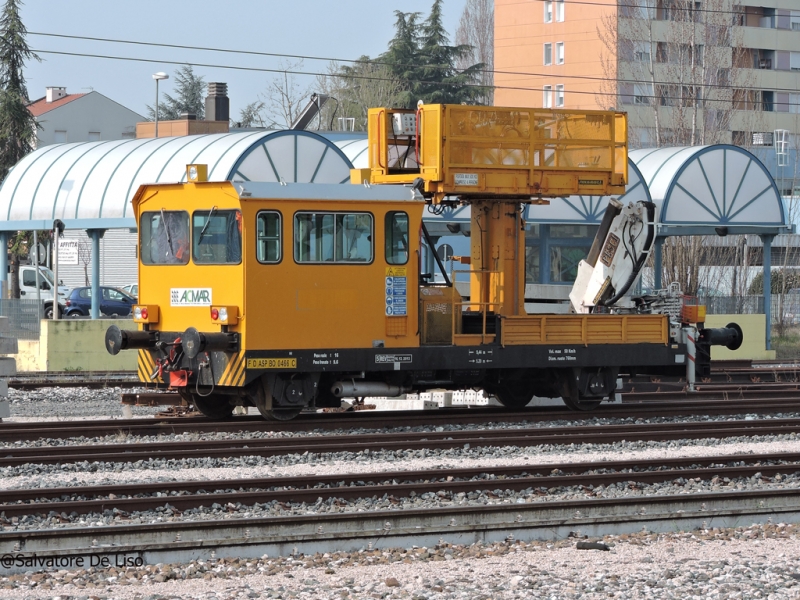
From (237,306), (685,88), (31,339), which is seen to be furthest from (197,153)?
(685,88)

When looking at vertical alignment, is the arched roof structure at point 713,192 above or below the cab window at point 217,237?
above

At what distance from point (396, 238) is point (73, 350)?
1270 cm

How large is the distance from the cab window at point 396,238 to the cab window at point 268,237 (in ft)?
4.64

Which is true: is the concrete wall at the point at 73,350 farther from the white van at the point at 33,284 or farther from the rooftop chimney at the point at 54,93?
the rooftop chimney at the point at 54,93

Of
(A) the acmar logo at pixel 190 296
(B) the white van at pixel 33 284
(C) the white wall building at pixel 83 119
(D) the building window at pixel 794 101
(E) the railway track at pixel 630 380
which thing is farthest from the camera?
(D) the building window at pixel 794 101

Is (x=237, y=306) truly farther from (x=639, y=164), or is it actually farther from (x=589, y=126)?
(x=639, y=164)

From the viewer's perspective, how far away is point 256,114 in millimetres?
Answer: 89750

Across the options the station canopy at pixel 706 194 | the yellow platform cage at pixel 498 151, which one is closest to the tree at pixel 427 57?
the station canopy at pixel 706 194

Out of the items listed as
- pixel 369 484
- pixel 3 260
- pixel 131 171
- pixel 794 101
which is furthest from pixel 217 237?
pixel 794 101

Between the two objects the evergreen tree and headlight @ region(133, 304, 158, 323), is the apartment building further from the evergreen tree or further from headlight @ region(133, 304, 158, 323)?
headlight @ region(133, 304, 158, 323)

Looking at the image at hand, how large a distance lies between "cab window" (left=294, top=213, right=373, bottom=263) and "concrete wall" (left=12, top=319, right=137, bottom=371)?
12.0 metres

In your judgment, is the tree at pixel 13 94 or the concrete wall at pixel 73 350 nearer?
the concrete wall at pixel 73 350

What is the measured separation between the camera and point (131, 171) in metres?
28.5

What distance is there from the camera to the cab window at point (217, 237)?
14.5m
